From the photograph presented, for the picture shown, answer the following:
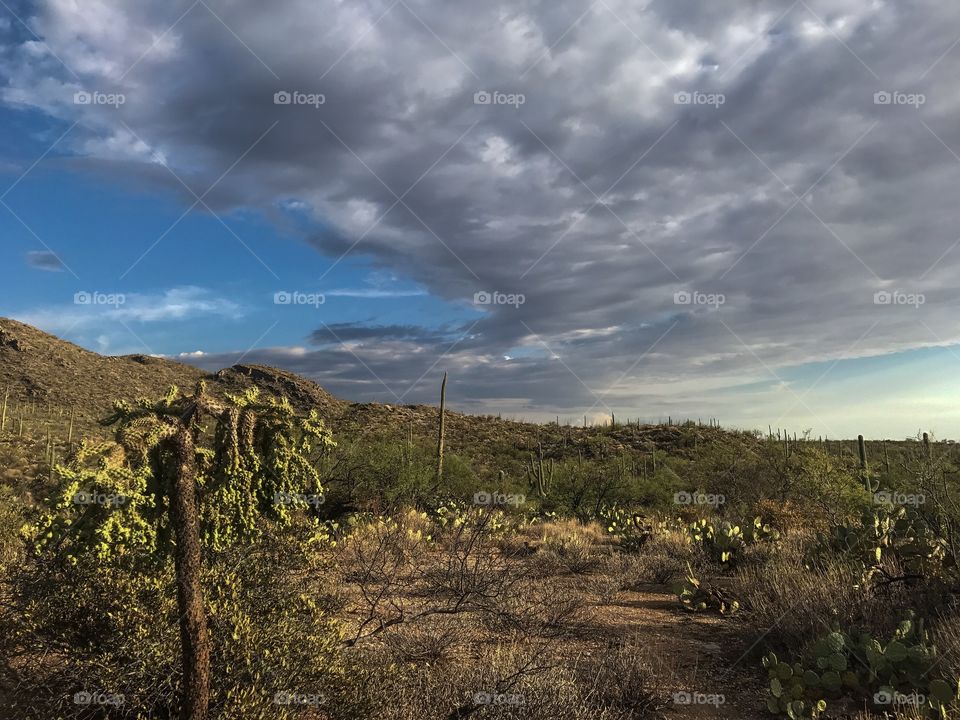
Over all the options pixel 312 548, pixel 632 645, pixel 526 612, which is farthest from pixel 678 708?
pixel 312 548

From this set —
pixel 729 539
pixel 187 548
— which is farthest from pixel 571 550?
pixel 187 548

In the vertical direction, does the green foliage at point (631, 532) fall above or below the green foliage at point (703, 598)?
above

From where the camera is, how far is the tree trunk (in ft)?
11.1

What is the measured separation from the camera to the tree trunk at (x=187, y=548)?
3.39 m

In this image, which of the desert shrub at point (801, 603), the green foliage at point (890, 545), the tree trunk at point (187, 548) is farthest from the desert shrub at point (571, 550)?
the tree trunk at point (187, 548)

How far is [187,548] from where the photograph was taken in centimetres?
339

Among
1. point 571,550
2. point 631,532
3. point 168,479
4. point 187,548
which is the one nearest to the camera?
point 187,548

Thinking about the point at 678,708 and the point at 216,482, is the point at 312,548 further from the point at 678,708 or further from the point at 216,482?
the point at 678,708

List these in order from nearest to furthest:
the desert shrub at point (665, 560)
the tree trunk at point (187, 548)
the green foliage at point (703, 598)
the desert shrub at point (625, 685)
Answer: the tree trunk at point (187, 548) → the desert shrub at point (625, 685) → the green foliage at point (703, 598) → the desert shrub at point (665, 560)

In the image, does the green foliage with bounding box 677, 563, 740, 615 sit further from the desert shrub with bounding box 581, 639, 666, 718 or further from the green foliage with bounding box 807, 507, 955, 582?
the desert shrub with bounding box 581, 639, 666, 718

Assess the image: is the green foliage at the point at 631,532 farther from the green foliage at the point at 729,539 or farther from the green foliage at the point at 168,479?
the green foliage at the point at 168,479

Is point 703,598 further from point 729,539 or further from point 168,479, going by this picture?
point 168,479

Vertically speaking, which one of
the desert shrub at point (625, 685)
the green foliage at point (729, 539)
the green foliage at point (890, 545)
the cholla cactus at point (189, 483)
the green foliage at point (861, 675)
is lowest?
the desert shrub at point (625, 685)

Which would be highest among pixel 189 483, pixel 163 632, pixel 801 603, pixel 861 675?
pixel 189 483
